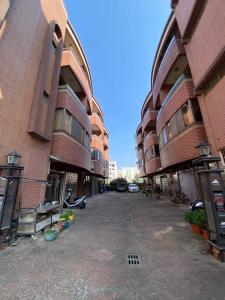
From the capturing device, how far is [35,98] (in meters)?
7.96

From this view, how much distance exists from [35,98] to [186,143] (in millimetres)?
8947

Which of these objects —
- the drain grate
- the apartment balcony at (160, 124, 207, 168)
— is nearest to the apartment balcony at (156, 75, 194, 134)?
the apartment balcony at (160, 124, 207, 168)

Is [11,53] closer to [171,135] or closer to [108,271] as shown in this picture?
[108,271]

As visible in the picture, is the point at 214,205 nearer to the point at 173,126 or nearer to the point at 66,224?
the point at 66,224

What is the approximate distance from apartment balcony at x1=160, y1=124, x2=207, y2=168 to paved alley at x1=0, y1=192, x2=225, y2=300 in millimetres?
5046

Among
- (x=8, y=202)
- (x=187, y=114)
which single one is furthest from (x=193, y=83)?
(x=8, y=202)

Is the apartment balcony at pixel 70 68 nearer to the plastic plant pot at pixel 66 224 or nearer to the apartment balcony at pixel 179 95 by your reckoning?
the apartment balcony at pixel 179 95

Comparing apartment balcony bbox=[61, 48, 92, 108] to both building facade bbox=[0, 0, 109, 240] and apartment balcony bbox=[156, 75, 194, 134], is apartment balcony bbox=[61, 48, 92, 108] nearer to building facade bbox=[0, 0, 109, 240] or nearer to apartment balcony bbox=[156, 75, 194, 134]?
building facade bbox=[0, 0, 109, 240]

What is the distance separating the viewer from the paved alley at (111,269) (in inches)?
113

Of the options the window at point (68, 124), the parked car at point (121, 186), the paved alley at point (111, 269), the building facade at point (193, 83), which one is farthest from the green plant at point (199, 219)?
the parked car at point (121, 186)

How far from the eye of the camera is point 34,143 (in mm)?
7871

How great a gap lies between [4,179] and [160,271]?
5.59 m

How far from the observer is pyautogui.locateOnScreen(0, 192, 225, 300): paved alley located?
288 cm

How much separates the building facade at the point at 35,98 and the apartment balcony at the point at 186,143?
7240 millimetres
